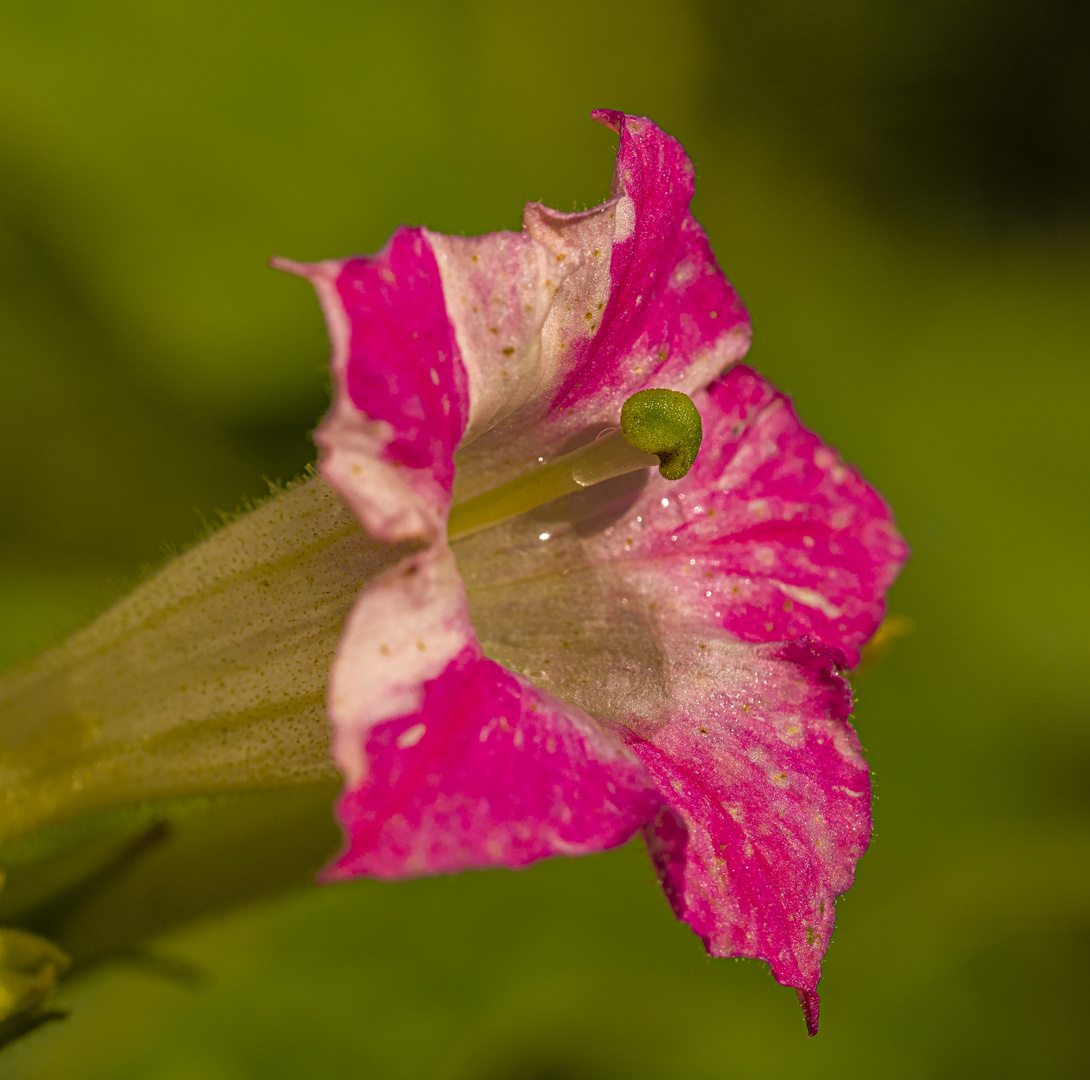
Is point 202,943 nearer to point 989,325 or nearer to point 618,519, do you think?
point 618,519

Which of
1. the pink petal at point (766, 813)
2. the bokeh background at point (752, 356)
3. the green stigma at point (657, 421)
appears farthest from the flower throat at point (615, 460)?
the bokeh background at point (752, 356)

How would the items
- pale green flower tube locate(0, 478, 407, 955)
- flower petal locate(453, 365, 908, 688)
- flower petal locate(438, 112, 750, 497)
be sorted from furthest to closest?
flower petal locate(453, 365, 908, 688) < pale green flower tube locate(0, 478, 407, 955) < flower petal locate(438, 112, 750, 497)

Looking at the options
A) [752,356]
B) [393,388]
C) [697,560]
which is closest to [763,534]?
[697,560]

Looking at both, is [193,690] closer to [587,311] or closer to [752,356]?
[587,311]

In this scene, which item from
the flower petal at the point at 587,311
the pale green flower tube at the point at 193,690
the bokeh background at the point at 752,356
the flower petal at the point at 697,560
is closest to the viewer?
the flower petal at the point at 587,311

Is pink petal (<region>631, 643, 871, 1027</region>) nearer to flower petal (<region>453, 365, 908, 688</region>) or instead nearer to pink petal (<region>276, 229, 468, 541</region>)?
flower petal (<region>453, 365, 908, 688</region>)

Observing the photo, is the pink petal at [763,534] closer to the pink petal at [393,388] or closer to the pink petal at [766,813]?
the pink petal at [766,813]

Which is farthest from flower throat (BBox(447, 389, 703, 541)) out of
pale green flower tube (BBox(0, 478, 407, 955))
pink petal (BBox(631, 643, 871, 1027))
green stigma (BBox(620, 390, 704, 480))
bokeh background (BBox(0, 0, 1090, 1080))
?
bokeh background (BBox(0, 0, 1090, 1080))

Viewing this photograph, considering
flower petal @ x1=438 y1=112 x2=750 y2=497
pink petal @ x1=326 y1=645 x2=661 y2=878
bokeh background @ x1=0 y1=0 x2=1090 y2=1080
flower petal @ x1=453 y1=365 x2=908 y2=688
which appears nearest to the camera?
pink petal @ x1=326 y1=645 x2=661 y2=878
